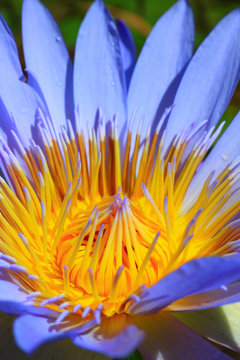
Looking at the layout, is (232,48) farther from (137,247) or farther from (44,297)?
(44,297)

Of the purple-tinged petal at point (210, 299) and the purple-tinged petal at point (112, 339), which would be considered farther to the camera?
the purple-tinged petal at point (210, 299)

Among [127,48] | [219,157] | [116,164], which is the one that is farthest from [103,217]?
[127,48]

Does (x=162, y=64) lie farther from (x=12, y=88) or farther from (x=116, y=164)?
(x=12, y=88)

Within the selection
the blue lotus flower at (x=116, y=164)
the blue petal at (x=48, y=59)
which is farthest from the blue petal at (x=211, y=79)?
the blue petal at (x=48, y=59)

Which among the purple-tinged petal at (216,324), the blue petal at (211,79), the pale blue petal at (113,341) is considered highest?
the blue petal at (211,79)

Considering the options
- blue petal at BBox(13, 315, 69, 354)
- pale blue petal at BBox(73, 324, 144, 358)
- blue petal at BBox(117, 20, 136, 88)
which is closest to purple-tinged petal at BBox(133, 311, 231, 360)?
pale blue petal at BBox(73, 324, 144, 358)

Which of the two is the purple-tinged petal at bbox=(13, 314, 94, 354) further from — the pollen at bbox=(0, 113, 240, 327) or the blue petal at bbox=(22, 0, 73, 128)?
the blue petal at bbox=(22, 0, 73, 128)

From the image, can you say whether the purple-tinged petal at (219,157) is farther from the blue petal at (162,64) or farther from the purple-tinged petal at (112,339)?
the purple-tinged petal at (112,339)
